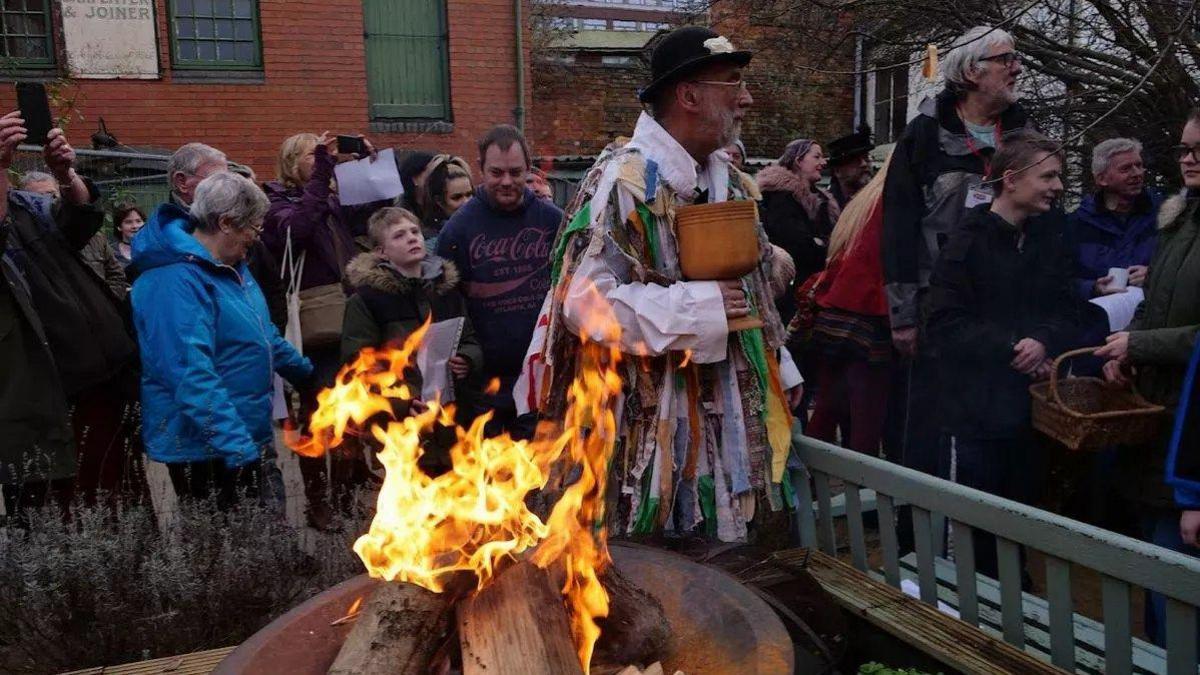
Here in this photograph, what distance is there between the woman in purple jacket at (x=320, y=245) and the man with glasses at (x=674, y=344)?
2305mm

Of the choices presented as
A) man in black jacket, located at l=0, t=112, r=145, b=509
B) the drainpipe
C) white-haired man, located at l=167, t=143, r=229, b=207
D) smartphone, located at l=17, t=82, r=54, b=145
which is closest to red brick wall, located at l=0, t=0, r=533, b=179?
the drainpipe

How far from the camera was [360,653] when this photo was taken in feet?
6.06

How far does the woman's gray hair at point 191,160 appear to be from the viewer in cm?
426

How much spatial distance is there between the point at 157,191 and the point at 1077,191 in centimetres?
889

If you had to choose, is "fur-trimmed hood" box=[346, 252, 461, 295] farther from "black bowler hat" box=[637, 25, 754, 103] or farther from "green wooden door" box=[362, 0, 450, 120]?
"green wooden door" box=[362, 0, 450, 120]

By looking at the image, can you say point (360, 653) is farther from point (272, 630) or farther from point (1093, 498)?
point (1093, 498)

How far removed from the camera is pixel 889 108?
44.6 feet

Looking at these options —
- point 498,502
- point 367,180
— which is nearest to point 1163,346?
point 498,502

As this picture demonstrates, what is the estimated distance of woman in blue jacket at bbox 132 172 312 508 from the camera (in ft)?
11.6

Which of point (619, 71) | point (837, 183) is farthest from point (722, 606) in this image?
point (619, 71)

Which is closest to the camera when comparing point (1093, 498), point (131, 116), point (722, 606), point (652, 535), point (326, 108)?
point (722, 606)

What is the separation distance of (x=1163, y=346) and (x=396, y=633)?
8.76 feet

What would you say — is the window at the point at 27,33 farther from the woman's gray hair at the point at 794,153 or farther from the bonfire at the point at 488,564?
the bonfire at the point at 488,564

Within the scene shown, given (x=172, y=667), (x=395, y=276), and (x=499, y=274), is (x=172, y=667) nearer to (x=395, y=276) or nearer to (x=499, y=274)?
(x=395, y=276)
